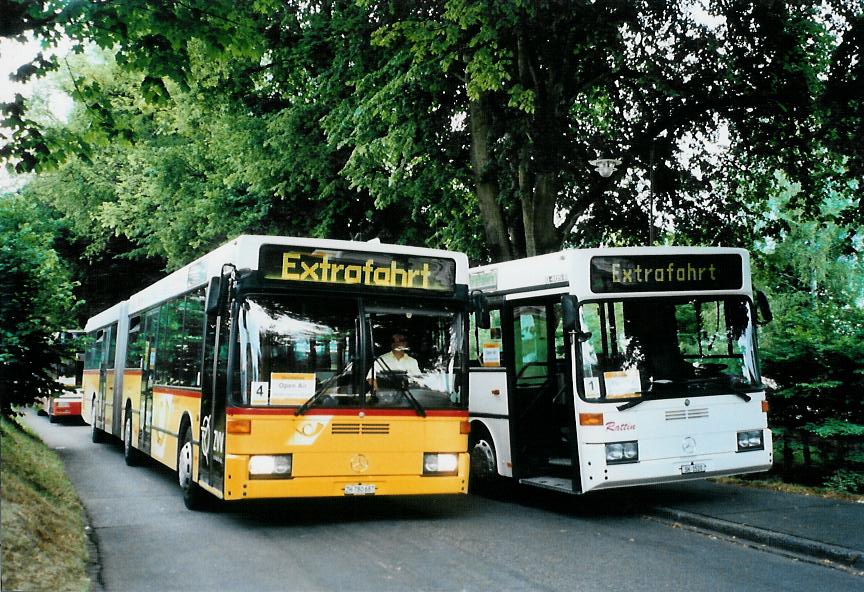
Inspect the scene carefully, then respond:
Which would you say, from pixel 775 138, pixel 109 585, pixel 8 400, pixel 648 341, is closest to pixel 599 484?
pixel 648 341

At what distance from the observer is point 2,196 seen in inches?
502

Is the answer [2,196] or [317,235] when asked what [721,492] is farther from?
[317,235]

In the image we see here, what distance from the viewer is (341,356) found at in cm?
935

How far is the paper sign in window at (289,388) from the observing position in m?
9.05

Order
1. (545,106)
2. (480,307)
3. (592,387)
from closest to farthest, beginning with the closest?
(592,387) → (480,307) → (545,106)

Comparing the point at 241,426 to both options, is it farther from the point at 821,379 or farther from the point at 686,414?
the point at 821,379

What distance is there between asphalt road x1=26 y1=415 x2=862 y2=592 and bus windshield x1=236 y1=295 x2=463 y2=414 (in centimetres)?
139

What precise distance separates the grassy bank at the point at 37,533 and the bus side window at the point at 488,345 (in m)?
5.23

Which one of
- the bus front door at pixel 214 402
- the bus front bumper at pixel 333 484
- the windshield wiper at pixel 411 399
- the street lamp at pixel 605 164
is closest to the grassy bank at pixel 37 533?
the bus front door at pixel 214 402

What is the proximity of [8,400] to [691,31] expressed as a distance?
12945 millimetres

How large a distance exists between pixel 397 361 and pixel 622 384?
2.53m

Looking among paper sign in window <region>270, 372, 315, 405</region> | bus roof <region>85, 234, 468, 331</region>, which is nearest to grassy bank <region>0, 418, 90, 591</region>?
paper sign in window <region>270, 372, 315, 405</region>

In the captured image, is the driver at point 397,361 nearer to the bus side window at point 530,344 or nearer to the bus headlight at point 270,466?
the bus headlight at point 270,466

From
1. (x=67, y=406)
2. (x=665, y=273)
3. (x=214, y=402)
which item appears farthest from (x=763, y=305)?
(x=67, y=406)
